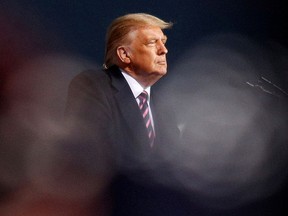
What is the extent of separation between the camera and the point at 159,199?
36.4 inches

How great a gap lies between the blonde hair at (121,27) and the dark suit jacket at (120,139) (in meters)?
0.06

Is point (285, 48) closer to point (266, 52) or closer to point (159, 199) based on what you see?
point (266, 52)

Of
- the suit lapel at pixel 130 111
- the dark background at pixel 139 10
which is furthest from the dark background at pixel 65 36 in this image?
the suit lapel at pixel 130 111

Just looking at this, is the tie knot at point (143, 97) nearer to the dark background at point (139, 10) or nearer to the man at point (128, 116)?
the man at point (128, 116)

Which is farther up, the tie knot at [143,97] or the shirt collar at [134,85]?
the shirt collar at [134,85]

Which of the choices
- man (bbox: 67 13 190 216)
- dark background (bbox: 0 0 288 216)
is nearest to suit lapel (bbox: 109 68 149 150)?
man (bbox: 67 13 190 216)

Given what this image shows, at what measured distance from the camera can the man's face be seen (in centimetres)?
95

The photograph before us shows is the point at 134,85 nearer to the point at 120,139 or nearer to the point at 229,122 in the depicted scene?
the point at 120,139

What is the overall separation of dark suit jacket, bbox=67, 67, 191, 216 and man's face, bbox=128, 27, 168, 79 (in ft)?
0.14

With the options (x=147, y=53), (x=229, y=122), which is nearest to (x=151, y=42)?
(x=147, y=53)

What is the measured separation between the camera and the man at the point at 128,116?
887mm

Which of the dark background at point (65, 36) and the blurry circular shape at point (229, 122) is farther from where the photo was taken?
the blurry circular shape at point (229, 122)

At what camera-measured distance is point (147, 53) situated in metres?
0.95

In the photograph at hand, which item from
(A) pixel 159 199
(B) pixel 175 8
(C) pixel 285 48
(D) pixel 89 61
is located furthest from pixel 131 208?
(C) pixel 285 48
